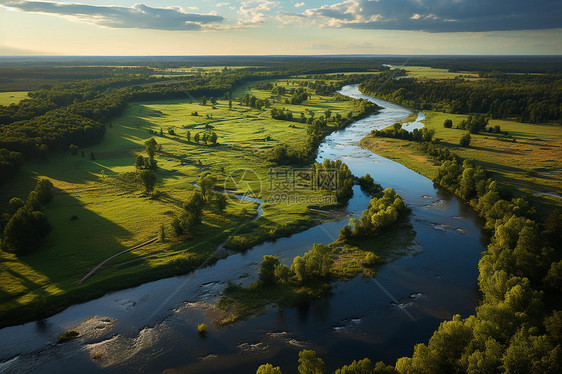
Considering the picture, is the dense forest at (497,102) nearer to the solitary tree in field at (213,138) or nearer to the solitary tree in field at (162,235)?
the solitary tree in field at (213,138)

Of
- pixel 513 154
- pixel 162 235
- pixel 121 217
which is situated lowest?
pixel 162 235

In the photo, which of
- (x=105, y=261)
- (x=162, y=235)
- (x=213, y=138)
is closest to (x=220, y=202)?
(x=162, y=235)

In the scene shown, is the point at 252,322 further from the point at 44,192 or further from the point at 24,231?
the point at 44,192

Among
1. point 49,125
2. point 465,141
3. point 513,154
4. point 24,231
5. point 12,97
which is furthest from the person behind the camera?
point 12,97

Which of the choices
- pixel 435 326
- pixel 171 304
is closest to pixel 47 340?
pixel 171 304

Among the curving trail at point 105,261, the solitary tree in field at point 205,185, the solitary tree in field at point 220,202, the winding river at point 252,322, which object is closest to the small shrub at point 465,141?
the winding river at point 252,322

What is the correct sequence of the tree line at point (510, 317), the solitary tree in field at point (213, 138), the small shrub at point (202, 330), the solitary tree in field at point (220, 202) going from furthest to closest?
the solitary tree in field at point (213, 138) < the solitary tree in field at point (220, 202) < the small shrub at point (202, 330) < the tree line at point (510, 317)

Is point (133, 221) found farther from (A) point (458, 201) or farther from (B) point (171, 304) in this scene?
(A) point (458, 201)
